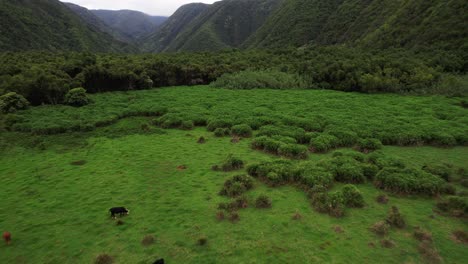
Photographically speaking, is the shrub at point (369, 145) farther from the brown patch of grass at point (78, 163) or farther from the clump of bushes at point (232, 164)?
the brown patch of grass at point (78, 163)

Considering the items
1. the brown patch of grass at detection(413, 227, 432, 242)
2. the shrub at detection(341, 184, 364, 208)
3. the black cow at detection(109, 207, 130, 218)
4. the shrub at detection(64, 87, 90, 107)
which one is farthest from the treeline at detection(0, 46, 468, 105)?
the brown patch of grass at detection(413, 227, 432, 242)

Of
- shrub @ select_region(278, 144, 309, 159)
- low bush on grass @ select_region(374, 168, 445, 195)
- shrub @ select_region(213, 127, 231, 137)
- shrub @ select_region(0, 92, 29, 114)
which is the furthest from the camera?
shrub @ select_region(0, 92, 29, 114)

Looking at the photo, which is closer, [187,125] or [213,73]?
[187,125]

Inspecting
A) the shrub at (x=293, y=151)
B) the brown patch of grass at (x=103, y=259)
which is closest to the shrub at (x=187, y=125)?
the shrub at (x=293, y=151)

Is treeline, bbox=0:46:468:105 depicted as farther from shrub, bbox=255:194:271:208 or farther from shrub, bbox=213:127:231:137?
shrub, bbox=255:194:271:208

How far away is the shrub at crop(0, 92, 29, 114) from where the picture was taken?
124 ft

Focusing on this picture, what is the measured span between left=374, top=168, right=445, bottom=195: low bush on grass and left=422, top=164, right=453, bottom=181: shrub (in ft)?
3.54

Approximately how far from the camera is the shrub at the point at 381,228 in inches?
559

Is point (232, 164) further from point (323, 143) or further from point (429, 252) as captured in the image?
point (429, 252)

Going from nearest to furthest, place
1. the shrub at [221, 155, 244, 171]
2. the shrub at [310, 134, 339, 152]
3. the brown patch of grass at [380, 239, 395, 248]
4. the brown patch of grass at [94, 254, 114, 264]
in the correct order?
the brown patch of grass at [94, 254, 114, 264] → the brown patch of grass at [380, 239, 395, 248] → the shrub at [221, 155, 244, 171] → the shrub at [310, 134, 339, 152]

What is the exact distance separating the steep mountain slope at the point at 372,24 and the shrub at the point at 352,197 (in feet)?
198

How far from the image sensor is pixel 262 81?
5453 cm

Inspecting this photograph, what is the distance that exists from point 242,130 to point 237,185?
12108 mm

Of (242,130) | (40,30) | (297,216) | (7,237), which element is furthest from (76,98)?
(40,30)
